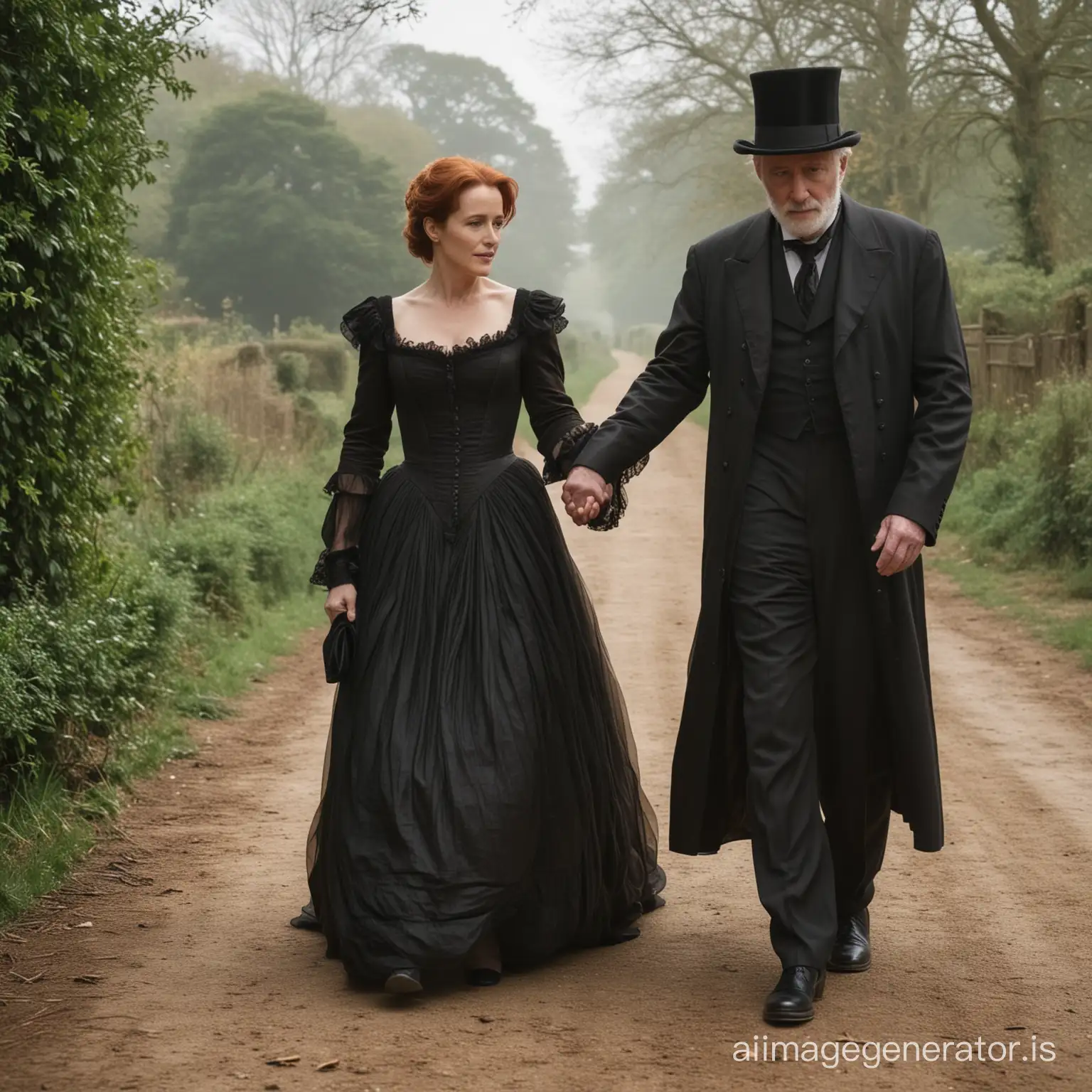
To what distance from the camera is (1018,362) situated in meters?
17.1

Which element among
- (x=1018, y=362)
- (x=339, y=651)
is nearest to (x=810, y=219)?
(x=339, y=651)

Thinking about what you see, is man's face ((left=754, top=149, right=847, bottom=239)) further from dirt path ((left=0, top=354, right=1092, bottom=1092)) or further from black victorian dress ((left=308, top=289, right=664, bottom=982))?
dirt path ((left=0, top=354, right=1092, bottom=1092))

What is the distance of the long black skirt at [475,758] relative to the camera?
4074mm

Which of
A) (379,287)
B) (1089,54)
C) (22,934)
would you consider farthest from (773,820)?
(379,287)

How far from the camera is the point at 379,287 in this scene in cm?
3772

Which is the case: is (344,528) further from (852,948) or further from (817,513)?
(852,948)

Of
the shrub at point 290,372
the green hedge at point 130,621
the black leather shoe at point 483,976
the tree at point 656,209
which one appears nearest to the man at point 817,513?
the black leather shoe at point 483,976

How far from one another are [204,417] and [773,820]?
9.89 meters

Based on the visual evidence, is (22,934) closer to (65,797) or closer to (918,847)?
(65,797)

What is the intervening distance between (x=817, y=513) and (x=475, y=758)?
1100 millimetres

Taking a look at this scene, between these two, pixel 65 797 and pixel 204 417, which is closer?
pixel 65 797

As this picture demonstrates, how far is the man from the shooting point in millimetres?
4023

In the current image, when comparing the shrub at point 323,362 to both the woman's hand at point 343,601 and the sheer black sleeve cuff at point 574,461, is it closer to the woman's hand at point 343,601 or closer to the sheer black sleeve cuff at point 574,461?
the sheer black sleeve cuff at point 574,461

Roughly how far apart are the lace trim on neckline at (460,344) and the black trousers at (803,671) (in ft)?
2.82
